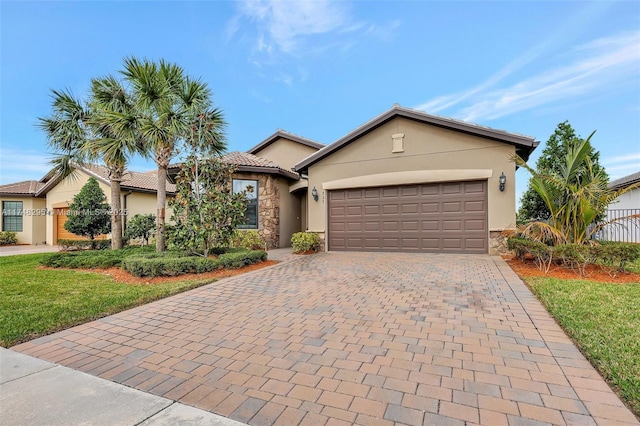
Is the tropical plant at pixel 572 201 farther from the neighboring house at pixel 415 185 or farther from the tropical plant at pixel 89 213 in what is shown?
the tropical plant at pixel 89 213

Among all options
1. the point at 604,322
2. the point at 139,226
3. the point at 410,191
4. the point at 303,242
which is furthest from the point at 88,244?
the point at 604,322

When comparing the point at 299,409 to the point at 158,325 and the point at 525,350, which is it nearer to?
the point at 525,350

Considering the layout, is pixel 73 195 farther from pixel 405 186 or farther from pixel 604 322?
pixel 604 322

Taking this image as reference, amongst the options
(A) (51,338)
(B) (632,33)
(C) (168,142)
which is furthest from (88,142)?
(B) (632,33)

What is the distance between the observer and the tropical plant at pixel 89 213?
13.1 metres

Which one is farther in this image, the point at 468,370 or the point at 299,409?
the point at 468,370

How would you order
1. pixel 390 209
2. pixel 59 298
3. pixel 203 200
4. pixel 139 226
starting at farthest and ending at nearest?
pixel 139 226, pixel 390 209, pixel 203 200, pixel 59 298

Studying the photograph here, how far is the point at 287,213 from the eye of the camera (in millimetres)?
14914

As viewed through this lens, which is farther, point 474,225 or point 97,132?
point 97,132

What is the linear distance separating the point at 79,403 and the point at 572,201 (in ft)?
32.4

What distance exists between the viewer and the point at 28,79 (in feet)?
40.9

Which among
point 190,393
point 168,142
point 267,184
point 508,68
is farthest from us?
point 267,184

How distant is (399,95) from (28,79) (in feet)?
53.8

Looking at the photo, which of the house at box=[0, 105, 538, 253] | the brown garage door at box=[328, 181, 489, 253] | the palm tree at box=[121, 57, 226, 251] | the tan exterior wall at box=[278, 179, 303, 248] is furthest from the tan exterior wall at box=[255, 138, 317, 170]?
the palm tree at box=[121, 57, 226, 251]
